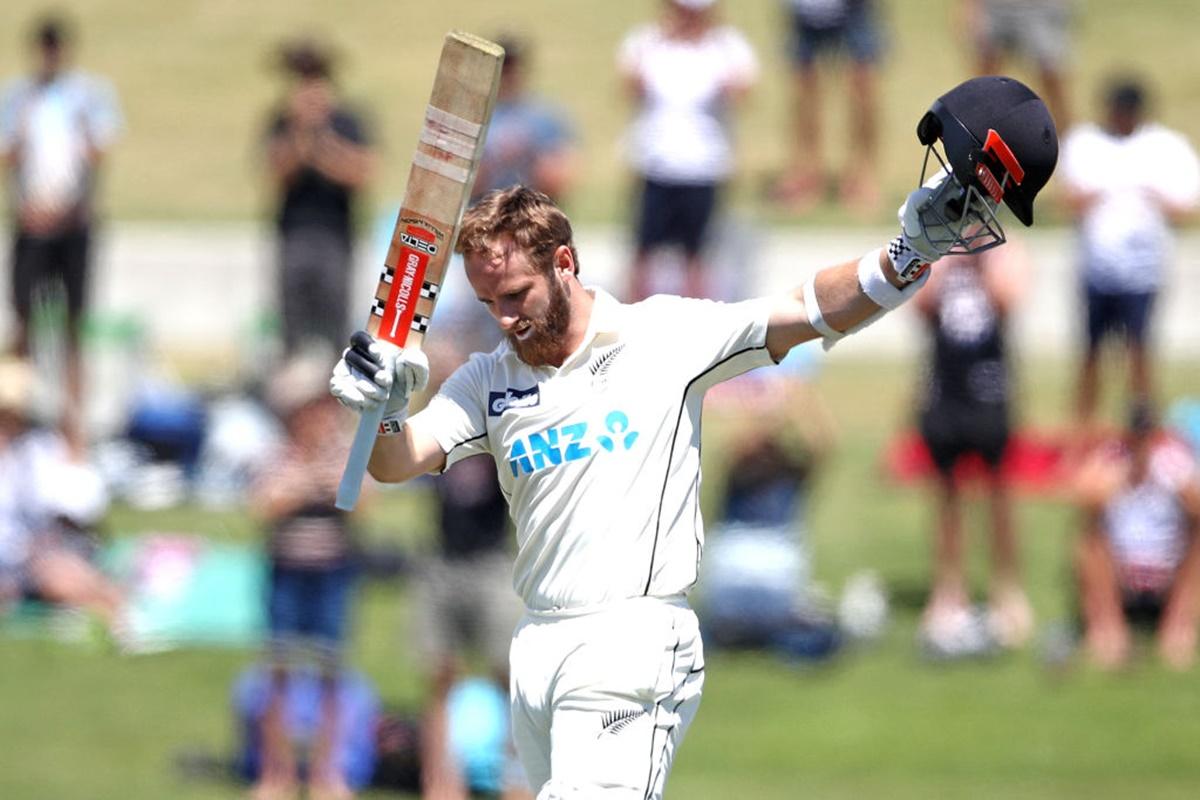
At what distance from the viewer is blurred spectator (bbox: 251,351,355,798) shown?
907 centimetres

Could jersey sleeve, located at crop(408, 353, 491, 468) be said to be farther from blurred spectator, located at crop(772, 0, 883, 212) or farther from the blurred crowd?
blurred spectator, located at crop(772, 0, 883, 212)

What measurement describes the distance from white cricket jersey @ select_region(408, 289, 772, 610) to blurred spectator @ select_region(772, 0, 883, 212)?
1114 cm

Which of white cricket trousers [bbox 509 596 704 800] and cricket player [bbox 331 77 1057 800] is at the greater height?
cricket player [bbox 331 77 1057 800]

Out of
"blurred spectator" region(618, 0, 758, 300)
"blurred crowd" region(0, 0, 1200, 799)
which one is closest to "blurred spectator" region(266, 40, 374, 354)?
"blurred crowd" region(0, 0, 1200, 799)

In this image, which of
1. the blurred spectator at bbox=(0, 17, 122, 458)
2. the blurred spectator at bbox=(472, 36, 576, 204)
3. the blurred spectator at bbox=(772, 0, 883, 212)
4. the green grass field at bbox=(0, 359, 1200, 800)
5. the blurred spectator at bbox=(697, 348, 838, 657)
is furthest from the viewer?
the blurred spectator at bbox=(772, 0, 883, 212)

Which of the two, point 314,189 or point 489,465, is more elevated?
point 314,189

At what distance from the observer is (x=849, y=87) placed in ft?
56.4

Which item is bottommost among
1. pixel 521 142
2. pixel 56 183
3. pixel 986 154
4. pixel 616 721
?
pixel 616 721

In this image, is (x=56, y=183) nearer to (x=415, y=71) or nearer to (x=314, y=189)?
(x=314, y=189)

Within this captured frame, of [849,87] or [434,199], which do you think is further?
[849,87]

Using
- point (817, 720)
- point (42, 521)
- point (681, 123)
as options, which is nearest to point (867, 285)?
point (817, 720)

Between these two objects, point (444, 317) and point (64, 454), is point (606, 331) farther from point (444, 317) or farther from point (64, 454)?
point (64, 454)

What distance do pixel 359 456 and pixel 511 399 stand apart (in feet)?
1.39

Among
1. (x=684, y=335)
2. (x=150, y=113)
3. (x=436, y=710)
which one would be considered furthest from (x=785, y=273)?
(x=684, y=335)
